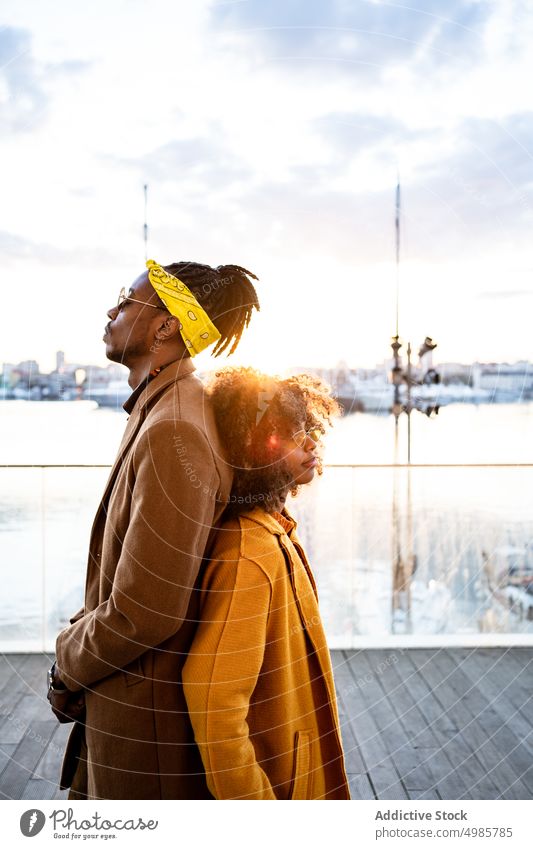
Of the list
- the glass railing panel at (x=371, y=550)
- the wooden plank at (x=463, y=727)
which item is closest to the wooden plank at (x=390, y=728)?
the wooden plank at (x=463, y=727)

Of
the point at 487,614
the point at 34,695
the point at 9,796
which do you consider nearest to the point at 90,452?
the point at 34,695

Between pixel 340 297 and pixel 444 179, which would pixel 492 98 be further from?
pixel 340 297

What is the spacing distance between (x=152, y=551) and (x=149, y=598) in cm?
6

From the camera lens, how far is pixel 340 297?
1269 millimetres

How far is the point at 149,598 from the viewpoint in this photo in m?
0.84

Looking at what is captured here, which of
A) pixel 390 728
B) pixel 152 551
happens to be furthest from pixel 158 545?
pixel 390 728

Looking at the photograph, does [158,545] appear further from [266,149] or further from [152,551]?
[266,149]

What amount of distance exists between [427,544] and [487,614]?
0.39 metres

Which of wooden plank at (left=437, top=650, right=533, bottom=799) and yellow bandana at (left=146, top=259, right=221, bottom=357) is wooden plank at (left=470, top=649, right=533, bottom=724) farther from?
yellow bandana at (left=146, top=259, right=221, bottom=357)

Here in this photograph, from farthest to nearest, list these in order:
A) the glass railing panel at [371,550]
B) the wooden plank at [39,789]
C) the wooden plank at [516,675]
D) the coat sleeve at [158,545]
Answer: the glass railing panel at [371,550]
the wooden plank at [516,675]
the wooden plank at [39,789]
the coat sleeve at [158,545]

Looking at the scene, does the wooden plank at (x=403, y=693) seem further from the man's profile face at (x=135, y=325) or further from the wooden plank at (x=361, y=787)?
the man's profile face at (x=135, y=325)

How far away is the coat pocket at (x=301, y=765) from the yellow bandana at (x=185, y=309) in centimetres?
53

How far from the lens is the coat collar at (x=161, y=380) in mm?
944
